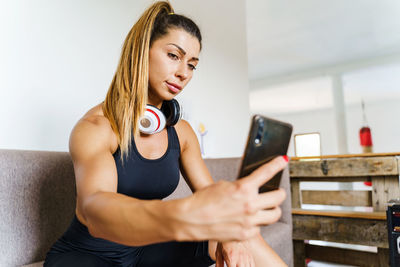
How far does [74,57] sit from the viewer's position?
4.44 feet

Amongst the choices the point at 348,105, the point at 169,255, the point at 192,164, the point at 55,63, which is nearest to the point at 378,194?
the point at 192,164

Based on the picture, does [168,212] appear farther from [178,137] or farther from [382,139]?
[382,139]

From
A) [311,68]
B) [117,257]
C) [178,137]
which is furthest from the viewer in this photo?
[311,68]

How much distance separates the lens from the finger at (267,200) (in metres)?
0.40

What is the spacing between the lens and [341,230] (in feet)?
5.60

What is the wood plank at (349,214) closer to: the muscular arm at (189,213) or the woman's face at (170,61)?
the woman's face at (170,61)

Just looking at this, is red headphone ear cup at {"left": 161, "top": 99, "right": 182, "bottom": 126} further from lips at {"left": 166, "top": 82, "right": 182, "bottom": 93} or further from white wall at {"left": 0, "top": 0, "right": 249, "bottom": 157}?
white wall at {"left": 0, "top": 0, "right": 249, "bottom": 157}

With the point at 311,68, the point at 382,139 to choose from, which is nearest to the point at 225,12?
the point at 311,68

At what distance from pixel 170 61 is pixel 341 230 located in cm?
146

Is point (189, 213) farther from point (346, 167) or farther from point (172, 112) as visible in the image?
point (346, 167)

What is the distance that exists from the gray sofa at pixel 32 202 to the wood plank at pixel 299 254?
4.59ft

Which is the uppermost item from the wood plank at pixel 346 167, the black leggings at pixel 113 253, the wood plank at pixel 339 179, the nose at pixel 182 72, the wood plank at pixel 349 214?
the nose at pixel 182 72

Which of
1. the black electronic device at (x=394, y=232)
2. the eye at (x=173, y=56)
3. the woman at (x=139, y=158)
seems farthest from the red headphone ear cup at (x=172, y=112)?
the black electronic device at (x=394, y=232)

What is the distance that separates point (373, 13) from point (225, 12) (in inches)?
73.0
